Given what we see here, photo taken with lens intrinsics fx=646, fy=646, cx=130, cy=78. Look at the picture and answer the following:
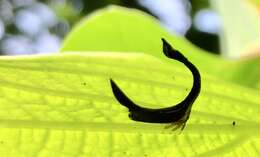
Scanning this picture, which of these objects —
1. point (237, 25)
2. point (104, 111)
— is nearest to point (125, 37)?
point (237, 25)

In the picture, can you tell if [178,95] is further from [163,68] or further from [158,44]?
[158,44]

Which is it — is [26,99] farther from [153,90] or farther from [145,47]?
[145,47]

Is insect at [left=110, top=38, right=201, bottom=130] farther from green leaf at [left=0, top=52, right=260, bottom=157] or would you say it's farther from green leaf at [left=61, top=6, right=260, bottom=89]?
green leaf at [left=61, top=6, right=260, bottom=89]

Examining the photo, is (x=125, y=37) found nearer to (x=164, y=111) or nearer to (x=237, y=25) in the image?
(x=237, y=25)

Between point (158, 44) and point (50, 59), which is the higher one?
point (50, 59)

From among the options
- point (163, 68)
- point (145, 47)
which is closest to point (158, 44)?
point (145, 47)

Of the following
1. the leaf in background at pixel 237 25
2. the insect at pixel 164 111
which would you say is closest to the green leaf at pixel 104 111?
the insect at pixel 164 111

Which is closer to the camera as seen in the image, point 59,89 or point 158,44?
point 59,89
